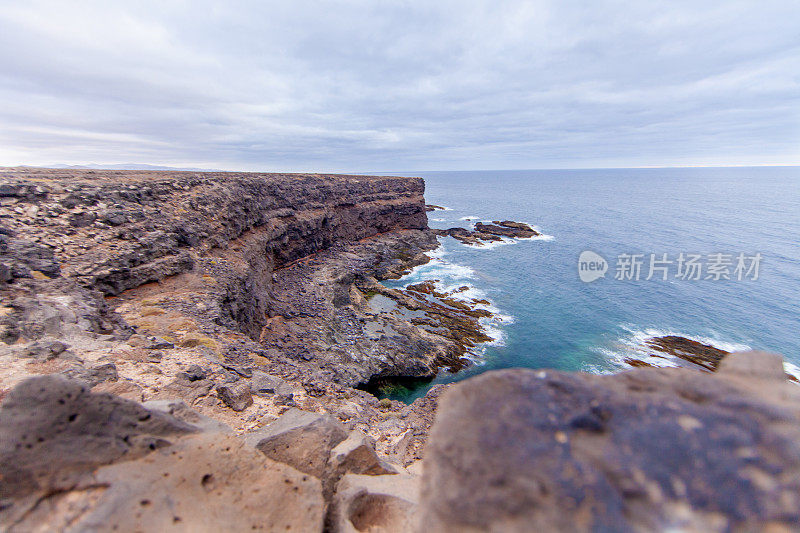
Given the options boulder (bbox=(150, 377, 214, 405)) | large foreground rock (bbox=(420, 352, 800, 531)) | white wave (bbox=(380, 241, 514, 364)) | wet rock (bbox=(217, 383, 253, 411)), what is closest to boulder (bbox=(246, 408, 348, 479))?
wet rock (bbox=(217, 383, 253, 411))

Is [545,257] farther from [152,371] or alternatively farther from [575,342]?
[152,371]

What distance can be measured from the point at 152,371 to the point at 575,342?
3422cm

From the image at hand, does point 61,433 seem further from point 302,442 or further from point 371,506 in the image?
point 371,506

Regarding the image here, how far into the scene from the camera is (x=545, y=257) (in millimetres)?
59719

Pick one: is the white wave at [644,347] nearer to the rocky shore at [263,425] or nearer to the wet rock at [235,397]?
the rocky shore at [263,425]

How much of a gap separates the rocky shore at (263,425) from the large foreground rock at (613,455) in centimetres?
2

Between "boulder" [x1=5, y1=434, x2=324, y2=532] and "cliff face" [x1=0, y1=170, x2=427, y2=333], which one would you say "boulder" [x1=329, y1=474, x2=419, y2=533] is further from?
"cliff face" [x1=0, y1=170, x2=427, y2=333]

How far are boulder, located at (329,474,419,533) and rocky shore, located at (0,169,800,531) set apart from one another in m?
0.04

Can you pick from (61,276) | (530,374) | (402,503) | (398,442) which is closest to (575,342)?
(398,442)

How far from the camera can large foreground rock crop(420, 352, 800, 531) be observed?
3.02 metres

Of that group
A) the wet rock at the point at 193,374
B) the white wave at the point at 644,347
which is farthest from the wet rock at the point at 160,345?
the white wave at the point at 644,347

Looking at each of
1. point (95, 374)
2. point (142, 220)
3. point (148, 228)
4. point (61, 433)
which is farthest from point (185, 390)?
point (142, 220)

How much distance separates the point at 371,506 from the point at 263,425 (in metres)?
5.16

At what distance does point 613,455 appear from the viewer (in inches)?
136
